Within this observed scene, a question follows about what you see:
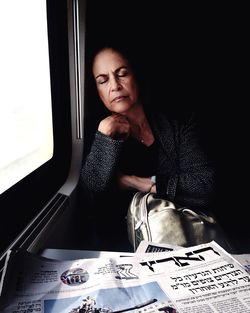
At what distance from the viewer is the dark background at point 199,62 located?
0.88m

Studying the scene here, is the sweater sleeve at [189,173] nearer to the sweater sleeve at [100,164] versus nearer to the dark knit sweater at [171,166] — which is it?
the dark knit sweater at [171,166]

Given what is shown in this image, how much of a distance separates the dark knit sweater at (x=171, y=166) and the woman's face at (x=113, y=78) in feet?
0.36

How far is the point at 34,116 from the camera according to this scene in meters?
0.71

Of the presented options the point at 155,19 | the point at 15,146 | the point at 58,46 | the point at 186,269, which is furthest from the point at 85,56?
the point at 186,269

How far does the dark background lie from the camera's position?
881 millimetres

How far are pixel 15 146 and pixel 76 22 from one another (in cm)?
47

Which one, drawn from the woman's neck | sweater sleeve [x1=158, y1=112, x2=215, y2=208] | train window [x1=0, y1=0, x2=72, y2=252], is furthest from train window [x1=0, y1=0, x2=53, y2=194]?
sweater sleeve [x1=158, y1=112, x2=215, y2=208]

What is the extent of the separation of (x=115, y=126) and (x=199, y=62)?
13.2 inches

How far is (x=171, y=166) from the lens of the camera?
0.95m

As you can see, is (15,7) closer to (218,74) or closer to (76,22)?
(76,22)

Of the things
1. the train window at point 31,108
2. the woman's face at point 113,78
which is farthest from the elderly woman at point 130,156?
the train window at point 31,108

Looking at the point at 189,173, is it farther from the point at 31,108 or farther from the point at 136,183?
the point at 31,108

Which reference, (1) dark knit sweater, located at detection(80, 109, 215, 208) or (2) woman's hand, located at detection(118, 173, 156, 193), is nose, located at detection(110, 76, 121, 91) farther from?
(2) woman's hand, located at detection(118, 173, 156, 193)

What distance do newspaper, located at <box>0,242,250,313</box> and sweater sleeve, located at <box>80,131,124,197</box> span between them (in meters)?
0.40
